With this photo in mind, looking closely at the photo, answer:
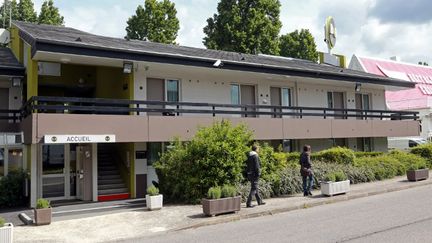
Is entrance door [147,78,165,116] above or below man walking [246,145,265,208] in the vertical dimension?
above

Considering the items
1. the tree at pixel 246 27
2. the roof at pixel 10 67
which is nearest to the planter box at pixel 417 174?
the roof at pixel 10 67

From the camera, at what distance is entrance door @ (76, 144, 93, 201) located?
1659cm

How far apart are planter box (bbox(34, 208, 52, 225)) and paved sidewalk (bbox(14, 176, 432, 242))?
0.21m

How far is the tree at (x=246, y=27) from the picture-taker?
3931 centimetres

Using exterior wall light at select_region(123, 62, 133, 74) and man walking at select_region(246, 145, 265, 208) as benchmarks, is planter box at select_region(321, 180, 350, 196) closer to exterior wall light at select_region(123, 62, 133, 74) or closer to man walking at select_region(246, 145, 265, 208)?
man walking at select_region(246, 145, 265, 208)

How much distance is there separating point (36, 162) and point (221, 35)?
27.6m

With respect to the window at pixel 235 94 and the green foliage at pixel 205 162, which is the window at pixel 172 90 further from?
the green foliage at pixel 205 162

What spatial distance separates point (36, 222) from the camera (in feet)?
39.6

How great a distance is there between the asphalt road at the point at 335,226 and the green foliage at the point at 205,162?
2.71m

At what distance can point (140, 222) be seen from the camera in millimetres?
12172

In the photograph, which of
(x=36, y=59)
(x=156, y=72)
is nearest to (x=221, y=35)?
(x=156, y=72)

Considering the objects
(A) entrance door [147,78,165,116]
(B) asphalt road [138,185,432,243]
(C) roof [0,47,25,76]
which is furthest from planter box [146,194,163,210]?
(C) roof [0,47,25,76]

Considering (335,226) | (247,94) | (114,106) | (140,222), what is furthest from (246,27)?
(335,226)

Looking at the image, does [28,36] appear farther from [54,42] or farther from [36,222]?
[36,222]
